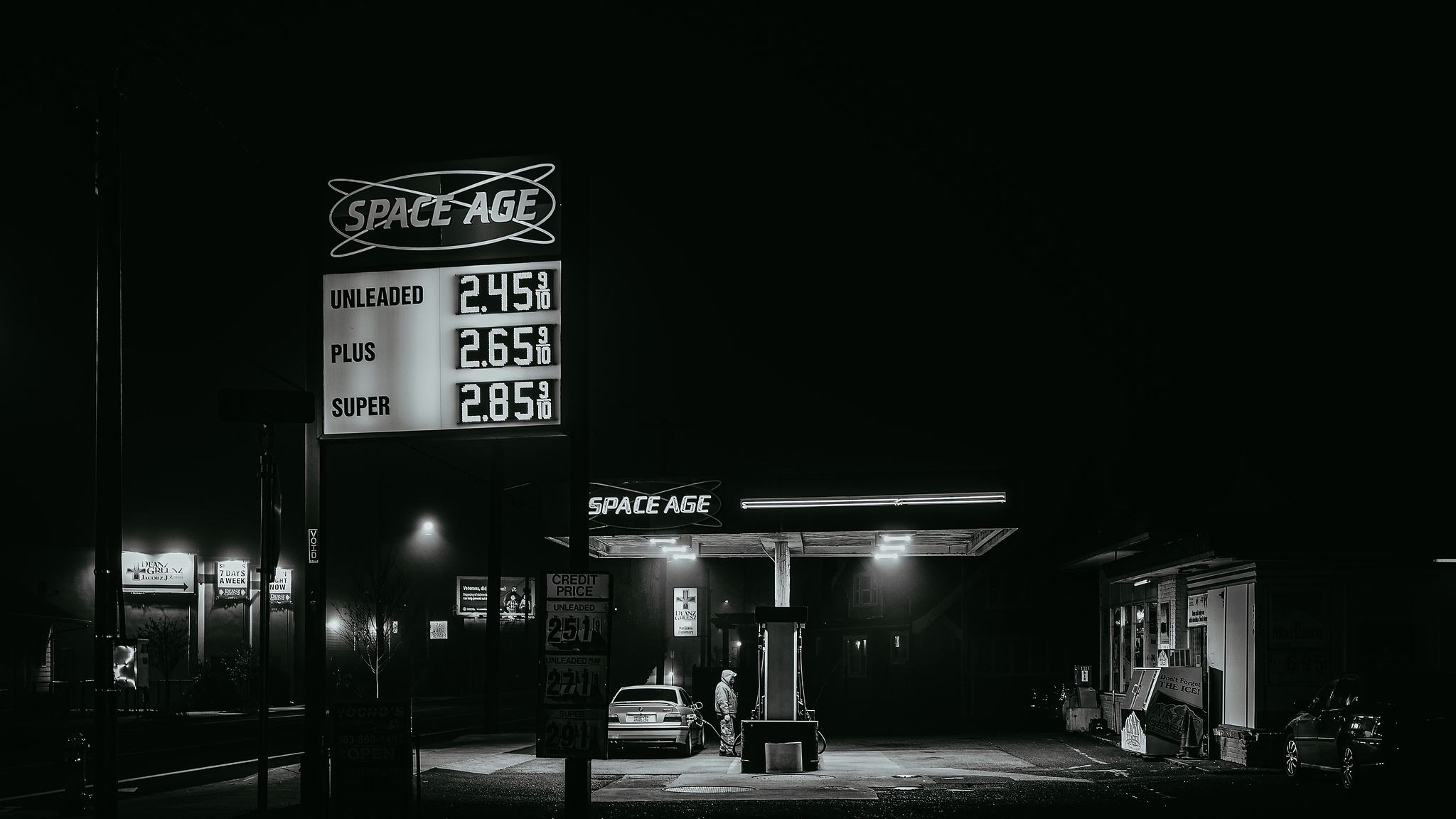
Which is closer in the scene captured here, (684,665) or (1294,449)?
(684,665)

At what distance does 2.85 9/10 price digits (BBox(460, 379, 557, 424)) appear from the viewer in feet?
44.3

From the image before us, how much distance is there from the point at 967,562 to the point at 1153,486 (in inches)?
1087

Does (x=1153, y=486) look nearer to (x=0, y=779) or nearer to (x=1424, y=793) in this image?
(x=1424, y=793)

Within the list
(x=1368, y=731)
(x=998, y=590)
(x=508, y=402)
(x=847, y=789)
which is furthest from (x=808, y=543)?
(x=998, y=590)

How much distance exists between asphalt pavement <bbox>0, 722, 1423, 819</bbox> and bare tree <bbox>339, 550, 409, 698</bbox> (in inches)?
1416

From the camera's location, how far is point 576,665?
502 inches

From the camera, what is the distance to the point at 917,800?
18016mm

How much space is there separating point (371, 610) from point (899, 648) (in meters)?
25.3

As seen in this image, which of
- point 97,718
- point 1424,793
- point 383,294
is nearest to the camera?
point 97,718

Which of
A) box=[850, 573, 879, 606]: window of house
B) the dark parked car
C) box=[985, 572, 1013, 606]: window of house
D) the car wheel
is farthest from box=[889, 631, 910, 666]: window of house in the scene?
the dark parked car

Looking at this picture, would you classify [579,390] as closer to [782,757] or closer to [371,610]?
[782,757]

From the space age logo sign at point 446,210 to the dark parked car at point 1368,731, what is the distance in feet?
40.9

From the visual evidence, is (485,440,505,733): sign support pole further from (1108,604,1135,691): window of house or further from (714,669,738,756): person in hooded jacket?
(1108,604,1135,691): window of house

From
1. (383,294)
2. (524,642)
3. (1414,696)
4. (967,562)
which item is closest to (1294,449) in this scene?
(967,562)
